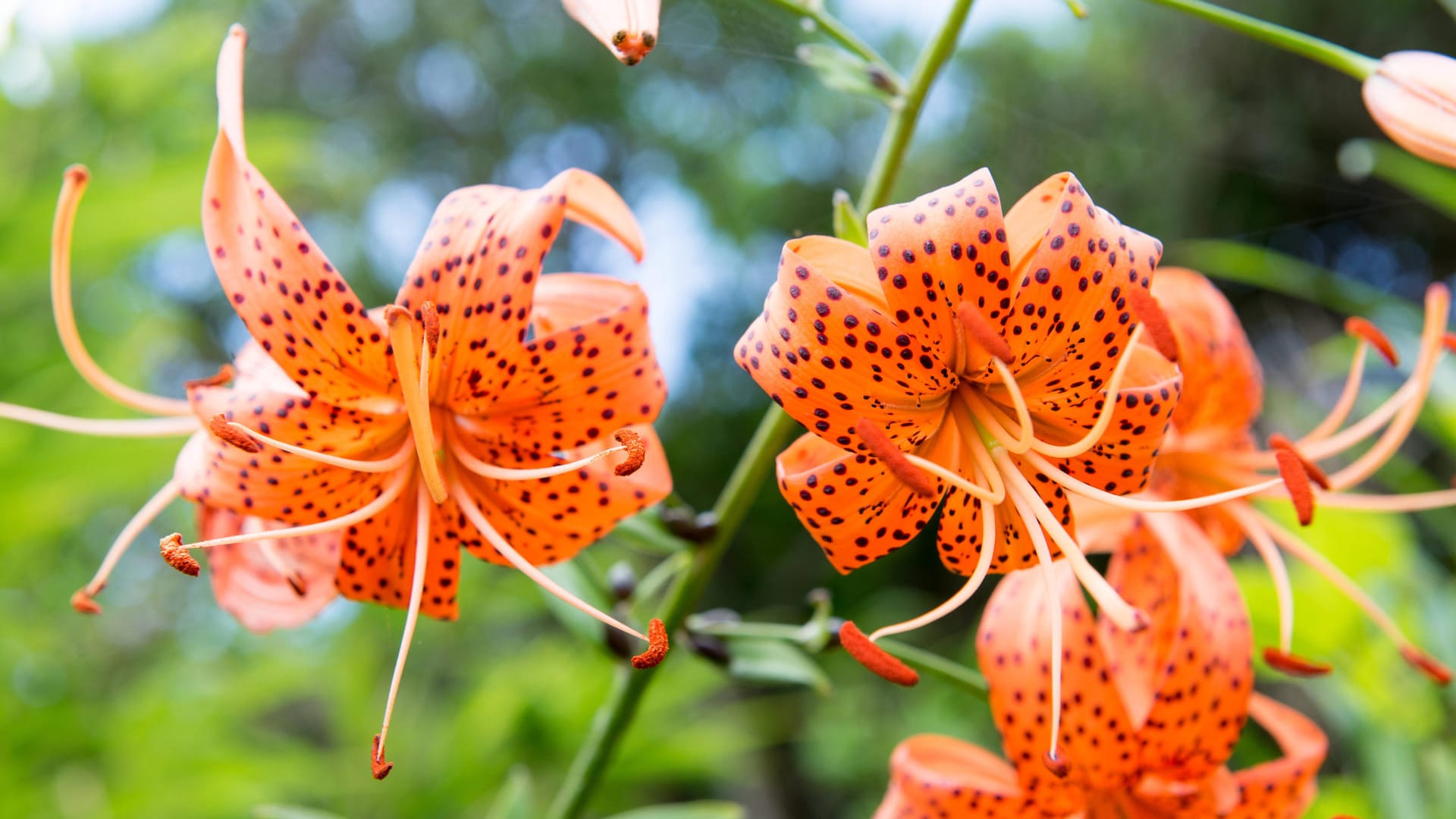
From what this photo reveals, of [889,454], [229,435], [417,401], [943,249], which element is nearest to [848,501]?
[889,454]

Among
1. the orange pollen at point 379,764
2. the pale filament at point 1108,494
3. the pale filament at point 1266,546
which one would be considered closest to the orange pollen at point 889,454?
the pale filament at point 1108,494

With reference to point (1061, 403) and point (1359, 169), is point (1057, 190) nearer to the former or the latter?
point (1061, 403)

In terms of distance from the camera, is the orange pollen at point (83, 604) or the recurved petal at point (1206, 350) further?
the recurved petal at point (1206, 350)

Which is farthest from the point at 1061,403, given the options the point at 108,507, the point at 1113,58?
the point at 1113,58

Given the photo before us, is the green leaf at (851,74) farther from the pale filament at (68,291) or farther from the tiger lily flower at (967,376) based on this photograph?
the pale filament at (68,291)

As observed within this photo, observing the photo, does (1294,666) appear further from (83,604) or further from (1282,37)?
(83,604)
